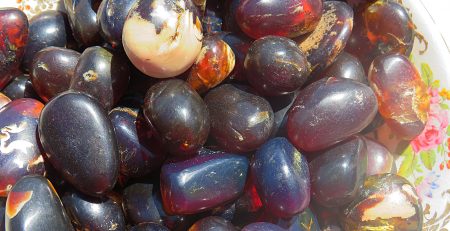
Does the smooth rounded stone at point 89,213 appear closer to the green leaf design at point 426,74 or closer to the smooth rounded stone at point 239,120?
the smooth rounded stone at point 239,120

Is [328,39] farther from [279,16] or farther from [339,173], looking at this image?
[339,173]

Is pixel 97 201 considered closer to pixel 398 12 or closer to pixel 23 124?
pixel 23 124

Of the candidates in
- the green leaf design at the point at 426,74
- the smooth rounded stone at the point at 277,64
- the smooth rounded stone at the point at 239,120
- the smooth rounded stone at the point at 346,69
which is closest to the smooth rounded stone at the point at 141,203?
the smooth rounded stone at the point at 239,120

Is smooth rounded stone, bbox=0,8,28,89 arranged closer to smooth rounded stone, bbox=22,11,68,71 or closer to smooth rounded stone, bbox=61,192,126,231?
smooth rounded stone, bbox=22,11,68,71

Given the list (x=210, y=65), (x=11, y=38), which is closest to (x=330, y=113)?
(x=210, y=65)

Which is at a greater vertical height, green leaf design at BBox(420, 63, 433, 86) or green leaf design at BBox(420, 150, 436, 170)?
green leaf design at BBox(420, 63, 433, 86)

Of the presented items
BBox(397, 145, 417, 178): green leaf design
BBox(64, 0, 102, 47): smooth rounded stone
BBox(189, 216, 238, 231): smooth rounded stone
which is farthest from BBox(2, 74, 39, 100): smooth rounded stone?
BBox(397, 145, 417, 178): green leaf design
